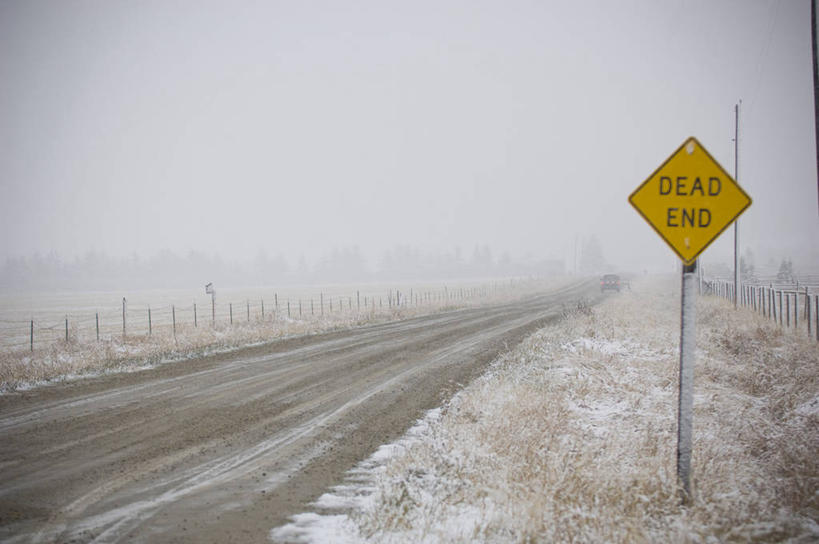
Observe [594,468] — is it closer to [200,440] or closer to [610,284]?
[200,440]

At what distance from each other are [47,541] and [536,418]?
5653mm

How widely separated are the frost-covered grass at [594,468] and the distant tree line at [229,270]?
123 meters

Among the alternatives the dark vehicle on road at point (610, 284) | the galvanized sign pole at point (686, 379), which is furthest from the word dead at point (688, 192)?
the dark vehicle on road at point (610, 284)

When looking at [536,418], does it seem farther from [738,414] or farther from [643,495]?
[738,414]

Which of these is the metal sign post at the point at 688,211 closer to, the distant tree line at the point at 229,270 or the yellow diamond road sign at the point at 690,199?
the yellow diamond road sign at the point at 690,199

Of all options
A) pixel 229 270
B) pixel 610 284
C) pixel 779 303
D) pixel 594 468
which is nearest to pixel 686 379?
pixel 594 468

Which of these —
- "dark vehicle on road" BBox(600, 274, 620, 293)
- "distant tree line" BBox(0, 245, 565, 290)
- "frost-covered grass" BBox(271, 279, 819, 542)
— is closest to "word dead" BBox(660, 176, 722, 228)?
"frost-covered grass" BBox(271, 279, 819, 542)

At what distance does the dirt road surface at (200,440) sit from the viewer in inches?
173

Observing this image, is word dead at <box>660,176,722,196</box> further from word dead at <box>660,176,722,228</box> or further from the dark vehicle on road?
the dark vehicle on road

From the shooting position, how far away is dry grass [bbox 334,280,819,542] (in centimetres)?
395

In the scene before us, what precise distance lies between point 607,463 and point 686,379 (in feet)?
4.65

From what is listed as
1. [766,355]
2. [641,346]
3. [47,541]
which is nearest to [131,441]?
[47,541]

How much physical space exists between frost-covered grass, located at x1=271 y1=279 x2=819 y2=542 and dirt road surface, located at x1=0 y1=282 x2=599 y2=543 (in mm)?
644

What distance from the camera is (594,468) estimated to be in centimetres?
493
